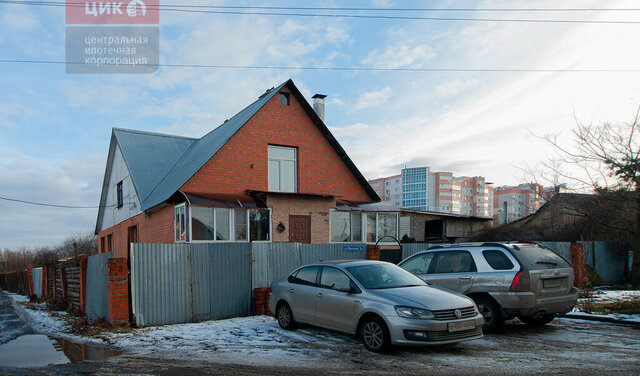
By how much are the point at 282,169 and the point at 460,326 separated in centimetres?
1353

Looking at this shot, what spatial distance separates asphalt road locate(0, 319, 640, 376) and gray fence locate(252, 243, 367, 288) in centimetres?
387

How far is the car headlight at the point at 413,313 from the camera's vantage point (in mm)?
6886

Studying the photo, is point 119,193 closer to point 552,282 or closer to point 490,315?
point 490,315

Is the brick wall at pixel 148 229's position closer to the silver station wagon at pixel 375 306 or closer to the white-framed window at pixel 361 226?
the white-framed window at pixel 361 226

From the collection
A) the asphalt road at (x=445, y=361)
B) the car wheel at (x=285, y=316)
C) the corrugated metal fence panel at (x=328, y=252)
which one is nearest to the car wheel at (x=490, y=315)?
the asphalt road at (x=445, y=361)

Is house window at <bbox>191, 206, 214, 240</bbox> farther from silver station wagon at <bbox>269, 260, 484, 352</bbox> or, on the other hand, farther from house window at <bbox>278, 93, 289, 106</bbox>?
silver station wagon at <bbox>269, 260, 484, 352</bbox>

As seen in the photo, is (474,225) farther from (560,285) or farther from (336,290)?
(336,290)

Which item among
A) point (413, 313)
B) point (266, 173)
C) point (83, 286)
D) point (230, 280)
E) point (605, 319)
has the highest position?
point (266, 173)

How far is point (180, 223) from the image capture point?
1716cm

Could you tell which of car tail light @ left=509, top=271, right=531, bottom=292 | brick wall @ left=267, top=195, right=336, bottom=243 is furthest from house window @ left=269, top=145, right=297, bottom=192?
car tail light @ left=509, top=271, right=531, bottom=292

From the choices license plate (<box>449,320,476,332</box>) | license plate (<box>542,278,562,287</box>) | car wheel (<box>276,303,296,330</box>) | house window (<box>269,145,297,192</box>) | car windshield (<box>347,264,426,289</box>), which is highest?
house window (<box>269,145,297,192</box>)

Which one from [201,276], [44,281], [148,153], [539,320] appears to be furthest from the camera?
[148,153]

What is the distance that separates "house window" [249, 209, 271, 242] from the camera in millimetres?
17734

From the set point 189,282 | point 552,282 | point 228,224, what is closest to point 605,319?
point 552,282
